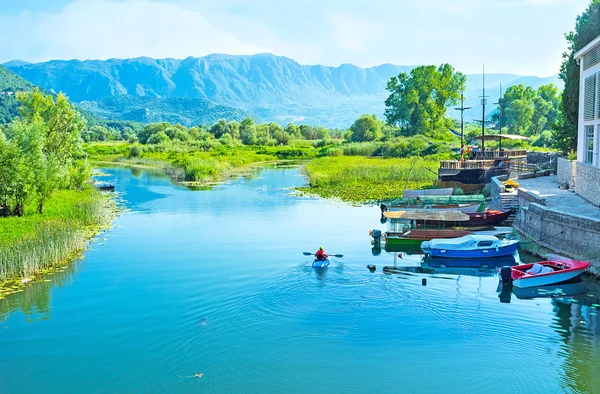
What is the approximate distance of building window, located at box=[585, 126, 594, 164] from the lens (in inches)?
1162

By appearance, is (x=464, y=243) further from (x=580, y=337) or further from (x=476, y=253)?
(x=580, y=337)

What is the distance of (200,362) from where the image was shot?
590 inches

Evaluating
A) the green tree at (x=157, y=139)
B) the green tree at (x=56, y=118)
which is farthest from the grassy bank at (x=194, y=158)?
the green tree at (x=56, y=118)

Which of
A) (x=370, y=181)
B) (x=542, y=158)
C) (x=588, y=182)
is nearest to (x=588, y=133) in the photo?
(x=588, y=182)

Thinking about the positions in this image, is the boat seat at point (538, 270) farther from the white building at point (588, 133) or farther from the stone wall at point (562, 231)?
the white building at point (588, 133)

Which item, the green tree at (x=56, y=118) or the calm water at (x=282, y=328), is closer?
the calm water at (x=282, y=328)

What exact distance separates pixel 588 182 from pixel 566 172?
247 inches

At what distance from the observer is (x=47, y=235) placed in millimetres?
25016

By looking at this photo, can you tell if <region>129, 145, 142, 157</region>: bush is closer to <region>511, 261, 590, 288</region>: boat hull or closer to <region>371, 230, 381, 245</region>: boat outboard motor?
<region>371, 230, 381, 245</region>: boat outboard motor

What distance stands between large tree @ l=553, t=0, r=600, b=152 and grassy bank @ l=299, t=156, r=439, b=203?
10275mm

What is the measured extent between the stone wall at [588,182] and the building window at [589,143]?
0.52m

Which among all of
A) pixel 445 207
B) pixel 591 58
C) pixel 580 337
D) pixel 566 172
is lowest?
pixel 580 337

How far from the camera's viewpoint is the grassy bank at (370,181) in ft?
145

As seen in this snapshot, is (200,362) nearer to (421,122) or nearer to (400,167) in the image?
(400,167)
